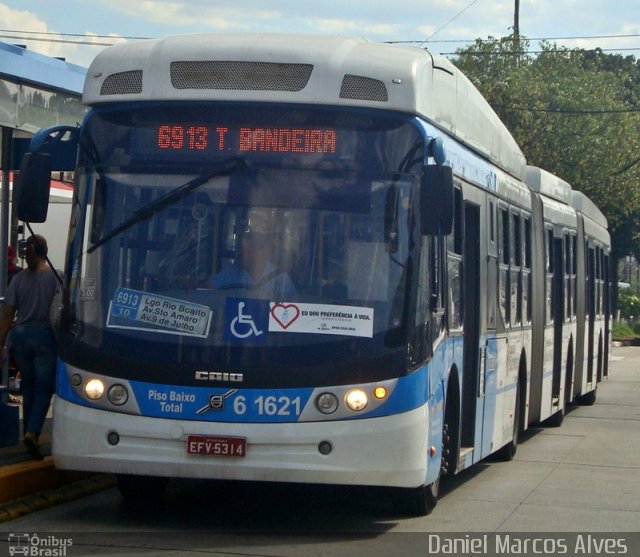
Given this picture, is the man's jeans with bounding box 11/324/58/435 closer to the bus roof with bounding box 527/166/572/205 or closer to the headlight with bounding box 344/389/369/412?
the headlight with bounding box 344/389/369/412

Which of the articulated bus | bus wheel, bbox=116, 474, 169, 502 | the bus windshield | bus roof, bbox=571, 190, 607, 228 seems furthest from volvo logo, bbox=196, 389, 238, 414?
bus roof, bbox=571, 190, 607, 228

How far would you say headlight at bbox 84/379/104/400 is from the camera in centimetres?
852

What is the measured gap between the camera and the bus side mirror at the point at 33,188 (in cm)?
870

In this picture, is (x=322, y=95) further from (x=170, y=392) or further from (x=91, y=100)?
(x=170, y=392)

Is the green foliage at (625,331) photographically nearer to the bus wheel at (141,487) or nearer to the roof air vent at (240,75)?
the bus wheel at (141,487)

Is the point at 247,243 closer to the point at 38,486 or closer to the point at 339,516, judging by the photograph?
the point at 339,516

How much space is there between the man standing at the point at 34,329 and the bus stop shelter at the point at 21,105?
0.81m

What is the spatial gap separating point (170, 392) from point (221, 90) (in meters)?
1.96

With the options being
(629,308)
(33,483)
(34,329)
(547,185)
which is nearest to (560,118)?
(629,308)

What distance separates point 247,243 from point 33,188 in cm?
146

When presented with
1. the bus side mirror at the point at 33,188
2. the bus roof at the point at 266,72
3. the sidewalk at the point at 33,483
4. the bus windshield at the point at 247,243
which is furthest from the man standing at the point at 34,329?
the bus roof at the point at 266,72

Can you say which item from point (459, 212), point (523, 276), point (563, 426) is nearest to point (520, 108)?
point (563, 426)

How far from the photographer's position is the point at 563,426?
59.5ft

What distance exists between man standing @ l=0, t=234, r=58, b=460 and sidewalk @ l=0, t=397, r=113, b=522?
24cm
